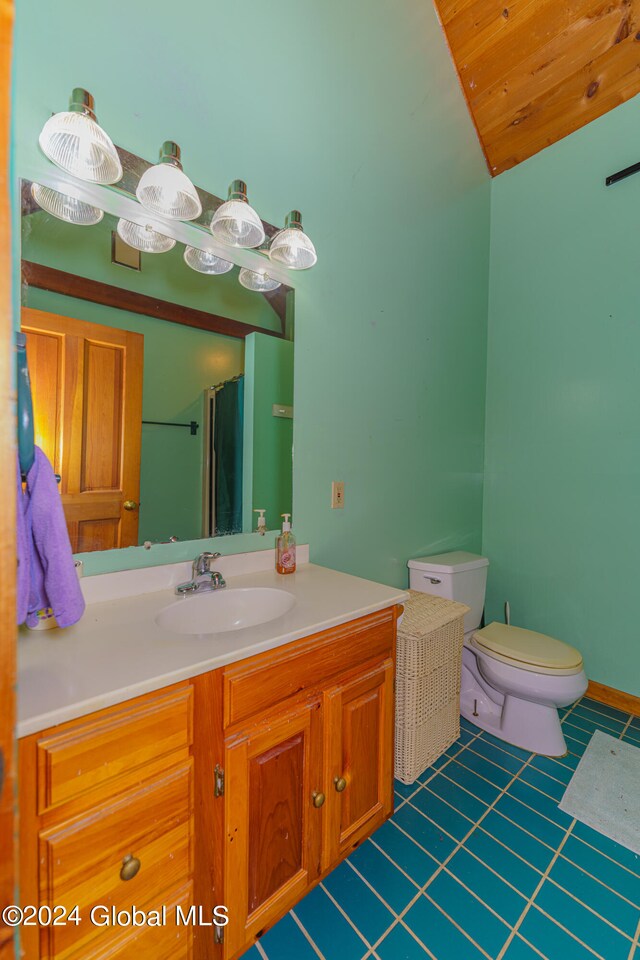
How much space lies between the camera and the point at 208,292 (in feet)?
4.46

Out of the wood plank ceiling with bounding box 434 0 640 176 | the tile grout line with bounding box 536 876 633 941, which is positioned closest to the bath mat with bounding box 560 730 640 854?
the tile grout line with bounding box 536 876 633 941

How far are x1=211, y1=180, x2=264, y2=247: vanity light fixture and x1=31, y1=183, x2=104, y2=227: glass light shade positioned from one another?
13.8 inches

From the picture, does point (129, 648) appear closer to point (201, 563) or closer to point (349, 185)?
point (201, 563)

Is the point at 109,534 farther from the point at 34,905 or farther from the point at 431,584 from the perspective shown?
the point at 431,584

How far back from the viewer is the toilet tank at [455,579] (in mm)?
2014

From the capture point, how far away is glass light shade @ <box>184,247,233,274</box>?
1.31m

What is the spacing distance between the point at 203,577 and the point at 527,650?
1.45m

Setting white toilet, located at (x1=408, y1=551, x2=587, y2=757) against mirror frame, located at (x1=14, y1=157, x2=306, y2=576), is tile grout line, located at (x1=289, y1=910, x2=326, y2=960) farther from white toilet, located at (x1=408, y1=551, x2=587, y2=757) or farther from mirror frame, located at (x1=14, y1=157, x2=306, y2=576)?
white toilet, located at (x1=408, y1=551, x2=587, y2=757)

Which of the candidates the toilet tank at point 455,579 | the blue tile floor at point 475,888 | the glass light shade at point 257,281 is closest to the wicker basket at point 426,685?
the blue tile floor at point 475,888

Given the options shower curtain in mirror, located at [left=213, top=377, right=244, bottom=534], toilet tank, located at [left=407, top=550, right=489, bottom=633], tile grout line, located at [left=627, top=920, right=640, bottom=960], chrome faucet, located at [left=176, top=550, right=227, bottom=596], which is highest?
shower curtain in mirror, located at [left=213, top=377, right=244, bottom=534]

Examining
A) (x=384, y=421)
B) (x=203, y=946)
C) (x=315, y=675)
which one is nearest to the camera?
(x=203, y=946)

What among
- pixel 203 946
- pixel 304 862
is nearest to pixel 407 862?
pixel 304 862

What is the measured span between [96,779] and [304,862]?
2.36 feet

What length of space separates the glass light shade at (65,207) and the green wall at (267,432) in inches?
21.7
